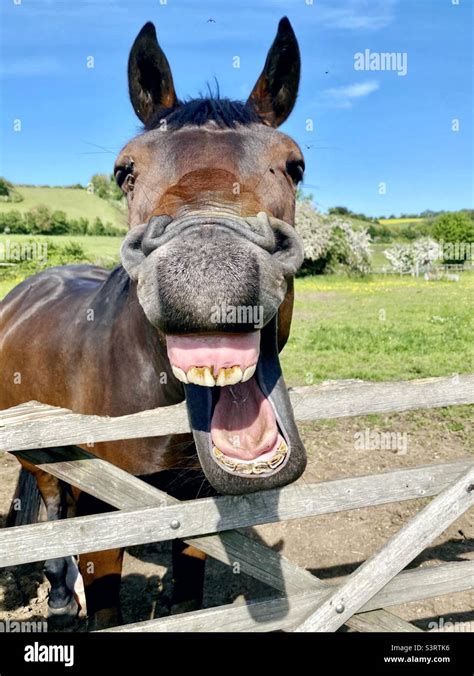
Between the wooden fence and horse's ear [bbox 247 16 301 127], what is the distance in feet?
5.22

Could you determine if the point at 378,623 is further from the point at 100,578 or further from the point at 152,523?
the point at 100,578

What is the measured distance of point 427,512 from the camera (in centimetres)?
288

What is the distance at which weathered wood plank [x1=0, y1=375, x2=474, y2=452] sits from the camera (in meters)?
2.35

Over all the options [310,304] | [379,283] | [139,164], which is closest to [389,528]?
[139,164]

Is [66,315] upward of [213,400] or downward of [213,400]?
upward

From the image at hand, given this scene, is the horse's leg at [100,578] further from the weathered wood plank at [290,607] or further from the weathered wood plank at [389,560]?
the weathered wood plank at [389,560]

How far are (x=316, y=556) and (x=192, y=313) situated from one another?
382 cm

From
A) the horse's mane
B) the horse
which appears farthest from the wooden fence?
the horse's mane

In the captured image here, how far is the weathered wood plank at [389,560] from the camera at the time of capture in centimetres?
281

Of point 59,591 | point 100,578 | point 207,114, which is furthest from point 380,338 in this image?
point 207,114

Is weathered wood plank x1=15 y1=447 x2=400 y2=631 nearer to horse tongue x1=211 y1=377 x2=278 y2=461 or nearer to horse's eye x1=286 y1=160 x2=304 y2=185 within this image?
horse tongue x1=211 y1=377 x2=278 y2=461

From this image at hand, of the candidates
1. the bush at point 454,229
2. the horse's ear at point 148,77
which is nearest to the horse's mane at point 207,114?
the horse's ear at point 148,77

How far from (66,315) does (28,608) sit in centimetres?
248

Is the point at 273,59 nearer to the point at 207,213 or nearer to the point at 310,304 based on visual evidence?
the point at 207,213
